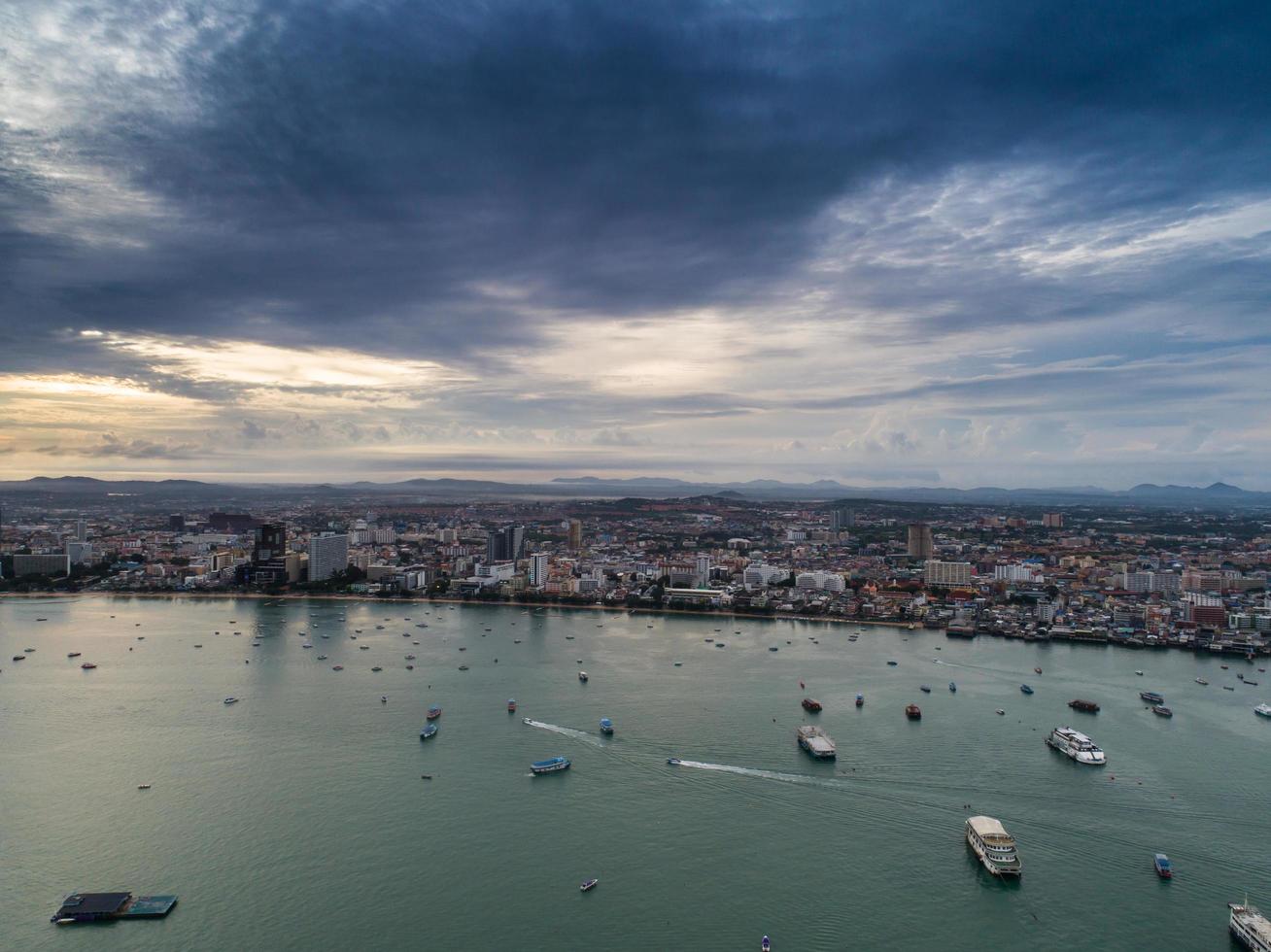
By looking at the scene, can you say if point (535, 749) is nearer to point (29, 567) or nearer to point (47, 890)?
point (47, 890)

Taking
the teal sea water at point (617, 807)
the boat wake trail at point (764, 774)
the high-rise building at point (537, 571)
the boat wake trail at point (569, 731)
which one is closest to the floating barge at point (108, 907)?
the teal sea water at point (617, 807)

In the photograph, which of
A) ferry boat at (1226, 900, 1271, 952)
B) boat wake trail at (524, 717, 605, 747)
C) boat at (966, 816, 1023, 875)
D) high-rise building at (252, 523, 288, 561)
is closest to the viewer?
ferry boat at (1226, 900, 1271, 952)

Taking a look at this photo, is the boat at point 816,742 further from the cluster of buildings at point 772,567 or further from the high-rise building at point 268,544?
the high-rise building at point 268,544

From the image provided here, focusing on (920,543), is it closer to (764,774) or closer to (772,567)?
(772,567)

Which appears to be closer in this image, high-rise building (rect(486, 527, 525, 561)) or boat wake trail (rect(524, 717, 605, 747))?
boat wake trail (rect(524, 717, 605, 747))

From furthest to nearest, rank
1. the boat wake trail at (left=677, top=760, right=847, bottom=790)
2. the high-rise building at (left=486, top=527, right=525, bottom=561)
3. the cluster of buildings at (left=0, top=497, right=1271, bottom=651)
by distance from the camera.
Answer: the high-rise building at (left=486, top=527, right=525, bottom=561) < the cluster of buildings at (left=0, top=497, right=1271, bottom=651) < the boat wake trail at (left=677, top=760, right=847, bottom=790)

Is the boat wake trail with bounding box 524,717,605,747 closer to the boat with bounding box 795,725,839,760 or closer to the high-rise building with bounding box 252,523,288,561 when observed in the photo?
the boat with bounding box 795,725,839,760

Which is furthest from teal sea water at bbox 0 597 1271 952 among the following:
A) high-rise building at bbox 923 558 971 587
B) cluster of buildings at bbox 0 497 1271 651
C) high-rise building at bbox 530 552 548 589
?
high-rise building at bbox 923 558 971 587
